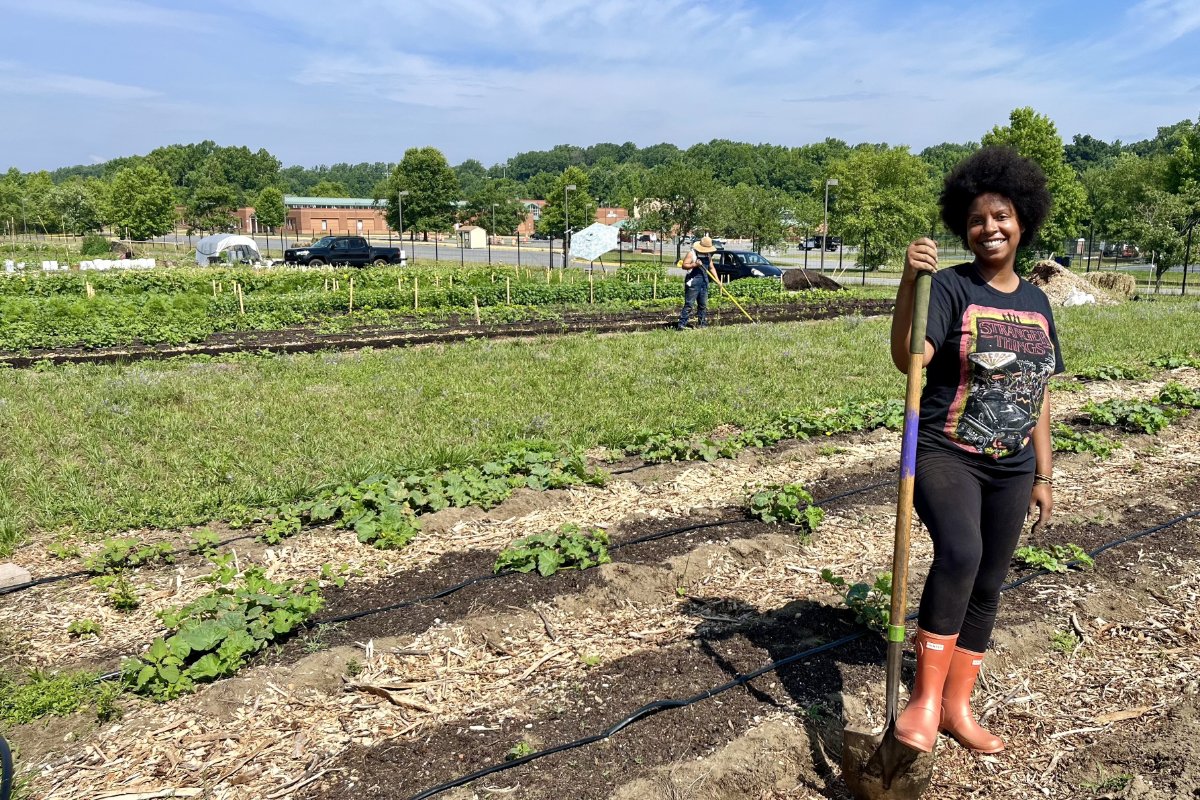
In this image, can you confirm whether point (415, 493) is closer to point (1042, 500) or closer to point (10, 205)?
point (1042, 500)

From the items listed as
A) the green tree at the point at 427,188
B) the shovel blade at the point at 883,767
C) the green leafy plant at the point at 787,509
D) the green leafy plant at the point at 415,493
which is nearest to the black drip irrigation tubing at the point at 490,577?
the green leafy plant at the point at 787,509

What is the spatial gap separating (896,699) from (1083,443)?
519 cm

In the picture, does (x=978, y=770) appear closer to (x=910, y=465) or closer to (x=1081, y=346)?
(x=910, y=465)

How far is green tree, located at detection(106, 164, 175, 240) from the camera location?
48.6 metres

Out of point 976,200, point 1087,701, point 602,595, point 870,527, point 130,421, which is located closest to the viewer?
point 976,200

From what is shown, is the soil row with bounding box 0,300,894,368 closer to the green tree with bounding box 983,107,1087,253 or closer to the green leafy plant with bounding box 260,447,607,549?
the green leafy plant with bounding box 260,447,607,549

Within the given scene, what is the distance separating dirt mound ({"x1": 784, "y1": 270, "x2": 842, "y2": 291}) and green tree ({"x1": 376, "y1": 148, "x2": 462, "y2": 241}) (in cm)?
3075

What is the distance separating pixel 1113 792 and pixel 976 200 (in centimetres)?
215

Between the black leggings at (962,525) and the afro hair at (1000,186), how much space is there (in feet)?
2.75

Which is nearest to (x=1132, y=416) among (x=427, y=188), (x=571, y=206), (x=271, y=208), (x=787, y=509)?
(x=787, y=509)

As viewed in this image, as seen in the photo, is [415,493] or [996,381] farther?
[415,493]

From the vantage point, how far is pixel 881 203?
3181 cm

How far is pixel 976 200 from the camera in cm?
296

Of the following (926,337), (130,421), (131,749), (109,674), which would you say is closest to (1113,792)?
(926,337)
